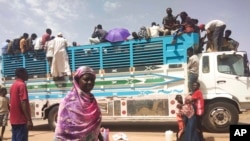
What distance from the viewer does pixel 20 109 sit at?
18.4 feet

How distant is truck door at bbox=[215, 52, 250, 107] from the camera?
9.17 meters

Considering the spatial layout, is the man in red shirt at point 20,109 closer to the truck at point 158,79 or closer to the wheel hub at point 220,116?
the truck at point 158,79

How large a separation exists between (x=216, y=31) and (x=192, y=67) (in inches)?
47.1

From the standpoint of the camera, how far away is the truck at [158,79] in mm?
9172

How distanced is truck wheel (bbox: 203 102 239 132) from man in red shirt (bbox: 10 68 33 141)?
16.5ft

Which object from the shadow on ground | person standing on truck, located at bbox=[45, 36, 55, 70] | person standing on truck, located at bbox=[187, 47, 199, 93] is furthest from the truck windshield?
person standing on truck, located at bbox=[45, 36, 55, 70]

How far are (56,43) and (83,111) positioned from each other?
7.46 meters

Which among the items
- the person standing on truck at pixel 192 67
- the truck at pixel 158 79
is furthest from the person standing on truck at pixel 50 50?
the person standing on truck at pixel 192 67

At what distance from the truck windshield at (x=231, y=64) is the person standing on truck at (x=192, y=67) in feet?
2.20

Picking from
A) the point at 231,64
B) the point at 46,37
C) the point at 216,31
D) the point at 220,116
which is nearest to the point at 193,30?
the point at 216,31

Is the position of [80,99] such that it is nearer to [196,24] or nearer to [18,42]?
[196,24]

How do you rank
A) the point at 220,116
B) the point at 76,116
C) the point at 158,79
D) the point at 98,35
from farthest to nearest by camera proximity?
1. the point at 98,35
2. the point at 158,79
3. the point at 220,116
4. the point at 76,116

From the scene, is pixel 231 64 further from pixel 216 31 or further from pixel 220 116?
pixel 220 116

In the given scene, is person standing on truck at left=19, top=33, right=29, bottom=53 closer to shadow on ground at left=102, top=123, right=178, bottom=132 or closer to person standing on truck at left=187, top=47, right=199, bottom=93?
shadow on ground at left=102, top=123, right=178, bottom=132
